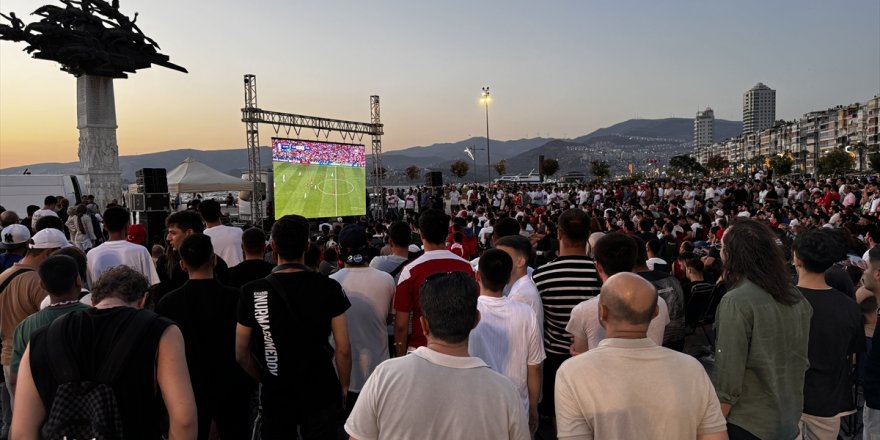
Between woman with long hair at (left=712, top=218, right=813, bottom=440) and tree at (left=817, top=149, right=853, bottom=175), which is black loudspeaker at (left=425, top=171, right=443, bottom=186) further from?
tree at (left=817, top=149, right=853, bottom=175)

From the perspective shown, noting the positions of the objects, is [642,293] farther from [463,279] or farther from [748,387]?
[748,387]

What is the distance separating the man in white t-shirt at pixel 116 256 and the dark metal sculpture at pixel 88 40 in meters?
17.3

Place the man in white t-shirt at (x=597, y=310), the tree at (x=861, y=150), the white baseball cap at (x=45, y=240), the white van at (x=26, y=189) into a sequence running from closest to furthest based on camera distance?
the man in white t-shirt at (x=597, y=310) → the white baseball cap at (x=45, y=240) → the white van at (x=26, y=189) → the tree at (x=861, y=150)

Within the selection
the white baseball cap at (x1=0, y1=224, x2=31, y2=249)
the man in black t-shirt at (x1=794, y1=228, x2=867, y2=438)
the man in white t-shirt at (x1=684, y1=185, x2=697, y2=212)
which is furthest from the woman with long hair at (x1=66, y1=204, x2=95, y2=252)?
A: the man in white t-shirt at (x1=684, y1=185, x2=697, y2=212)

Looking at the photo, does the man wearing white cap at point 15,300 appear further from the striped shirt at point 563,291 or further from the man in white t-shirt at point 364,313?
the striped shirt at point 563,291

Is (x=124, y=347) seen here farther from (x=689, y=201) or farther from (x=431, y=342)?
(x=689, y=201)

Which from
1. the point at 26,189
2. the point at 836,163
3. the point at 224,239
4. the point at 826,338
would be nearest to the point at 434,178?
the point at 26,189

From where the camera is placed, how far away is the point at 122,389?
2.16 metres

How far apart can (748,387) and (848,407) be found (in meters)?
1.00

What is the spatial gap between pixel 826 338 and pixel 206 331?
3.64 m

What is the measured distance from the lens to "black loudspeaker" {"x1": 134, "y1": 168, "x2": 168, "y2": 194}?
1295cm

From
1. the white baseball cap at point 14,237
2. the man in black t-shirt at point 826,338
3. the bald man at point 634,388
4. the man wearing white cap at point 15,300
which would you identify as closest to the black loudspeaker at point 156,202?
the white baseball cap at point 14,237

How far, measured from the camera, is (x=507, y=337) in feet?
10.1

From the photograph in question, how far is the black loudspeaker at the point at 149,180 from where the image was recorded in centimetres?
1295
